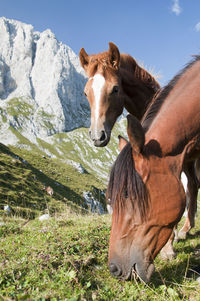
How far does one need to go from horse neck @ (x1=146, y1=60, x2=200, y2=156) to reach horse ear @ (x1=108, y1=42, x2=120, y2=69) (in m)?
2.63

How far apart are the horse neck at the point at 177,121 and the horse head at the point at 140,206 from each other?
0.17m

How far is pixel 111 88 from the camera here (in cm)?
573

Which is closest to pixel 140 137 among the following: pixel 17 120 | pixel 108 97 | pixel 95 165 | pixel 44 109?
pixel 108 97

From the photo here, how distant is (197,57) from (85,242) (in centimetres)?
Answer: 438

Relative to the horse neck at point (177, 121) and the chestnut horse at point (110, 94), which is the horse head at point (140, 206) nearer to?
the horse neck at point (177, 121)

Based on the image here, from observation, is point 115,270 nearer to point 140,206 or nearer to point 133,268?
point 133,268

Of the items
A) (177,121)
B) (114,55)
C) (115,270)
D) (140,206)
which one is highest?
(114,55)

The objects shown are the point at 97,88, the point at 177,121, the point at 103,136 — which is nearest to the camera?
the point at 177,121

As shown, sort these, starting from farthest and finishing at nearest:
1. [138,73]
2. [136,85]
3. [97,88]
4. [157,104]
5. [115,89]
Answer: [138,73], [136,85], [115,89], [97,88], [157,104]

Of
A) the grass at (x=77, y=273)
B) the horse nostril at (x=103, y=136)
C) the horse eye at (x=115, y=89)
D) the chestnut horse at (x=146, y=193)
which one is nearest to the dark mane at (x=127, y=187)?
the chestnut horse at (x=146, y=193)

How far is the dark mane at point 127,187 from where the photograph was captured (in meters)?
2.98

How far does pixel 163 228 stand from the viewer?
3.08 metres

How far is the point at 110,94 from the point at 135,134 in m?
3.11

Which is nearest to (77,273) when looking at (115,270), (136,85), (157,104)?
(115,270)
